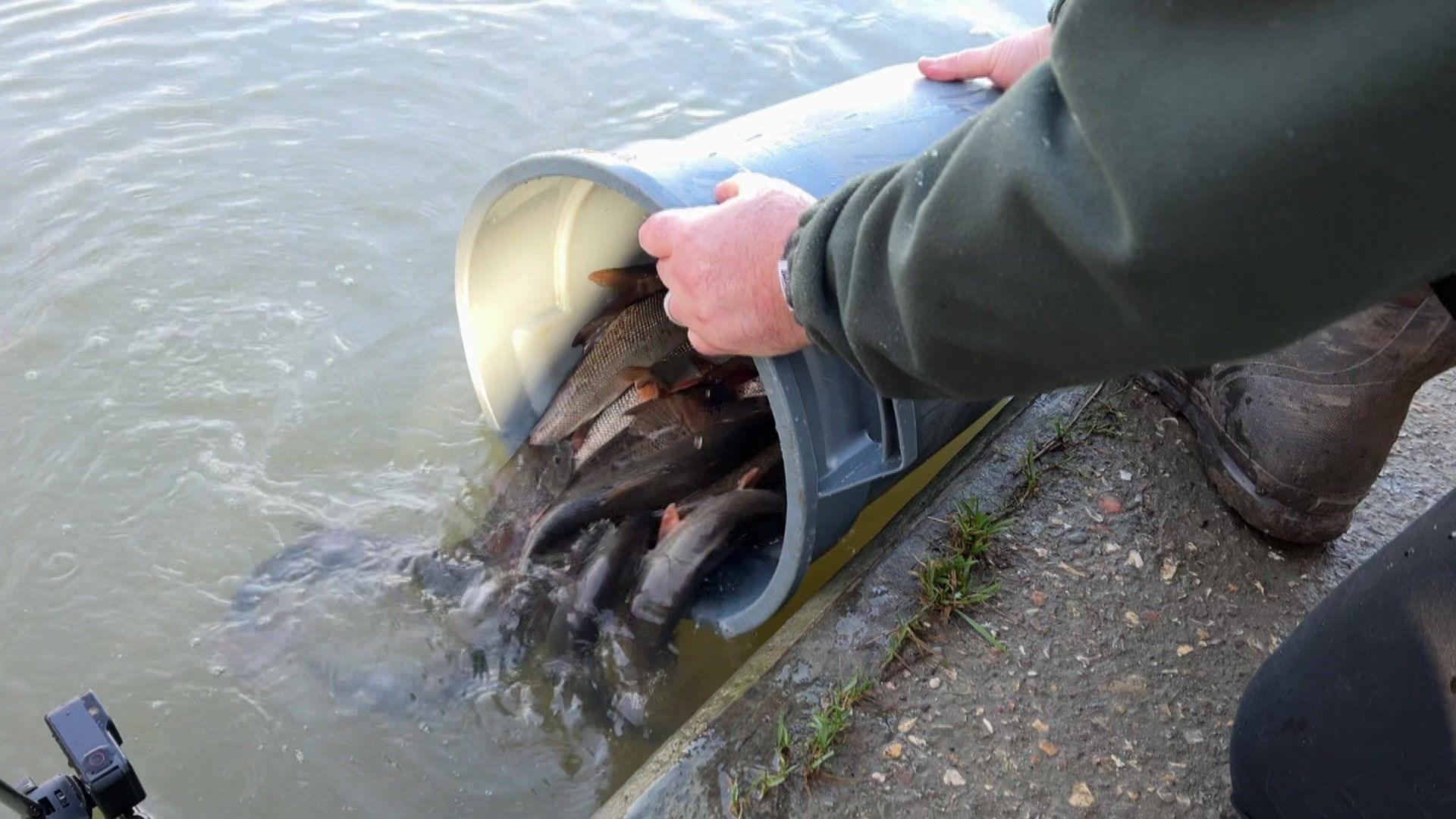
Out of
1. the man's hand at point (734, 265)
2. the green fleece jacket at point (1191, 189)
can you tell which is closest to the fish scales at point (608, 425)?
the man's hand at point (734, 265)

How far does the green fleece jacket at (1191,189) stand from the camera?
3.70 feet

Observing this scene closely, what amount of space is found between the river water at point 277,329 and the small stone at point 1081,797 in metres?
1.26

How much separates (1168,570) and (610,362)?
1918mm

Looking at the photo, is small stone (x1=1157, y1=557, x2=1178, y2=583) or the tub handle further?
small stone (x1=1157, y1=557, x2=1178, y2=583)

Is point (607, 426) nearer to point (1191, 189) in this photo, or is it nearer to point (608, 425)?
point (608, 425)

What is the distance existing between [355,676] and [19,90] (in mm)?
5085

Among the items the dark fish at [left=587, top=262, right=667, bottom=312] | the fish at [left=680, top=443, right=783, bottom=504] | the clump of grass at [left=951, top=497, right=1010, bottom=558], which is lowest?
the fish at [left=680, top=443, right=783, bottom=504]

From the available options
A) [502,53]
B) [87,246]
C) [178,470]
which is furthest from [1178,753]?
[502,53]

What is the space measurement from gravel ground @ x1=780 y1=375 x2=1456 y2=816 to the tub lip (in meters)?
0.40

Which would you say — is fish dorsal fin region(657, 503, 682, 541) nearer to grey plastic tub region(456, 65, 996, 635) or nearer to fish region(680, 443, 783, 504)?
fish region(680, 443, 783, 504)

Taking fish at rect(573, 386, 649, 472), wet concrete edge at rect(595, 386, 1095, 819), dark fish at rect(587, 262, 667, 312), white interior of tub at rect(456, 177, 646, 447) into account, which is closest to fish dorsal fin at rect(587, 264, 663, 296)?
dark fish at rect(587, 262, 667, 312)

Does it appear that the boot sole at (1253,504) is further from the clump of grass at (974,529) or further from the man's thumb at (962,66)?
the man's thumb at (962,66)

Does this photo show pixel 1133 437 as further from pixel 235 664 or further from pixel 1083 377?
pixel 235 664

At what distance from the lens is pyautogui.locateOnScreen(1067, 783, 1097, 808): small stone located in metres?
2.56
